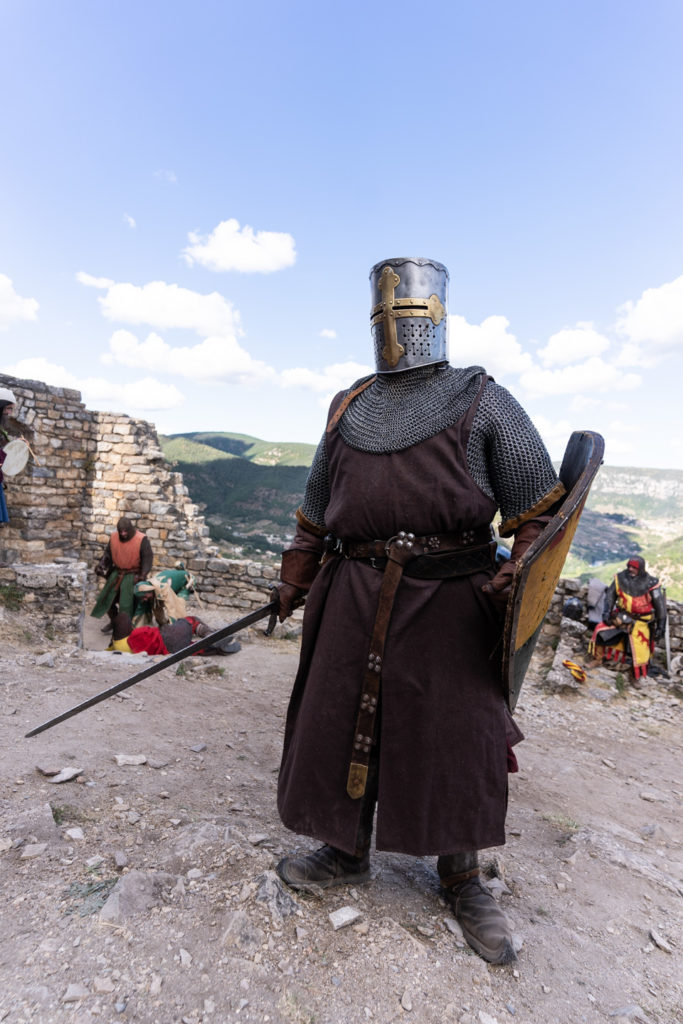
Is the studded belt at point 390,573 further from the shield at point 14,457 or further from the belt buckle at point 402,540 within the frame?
the shield at point 14,457

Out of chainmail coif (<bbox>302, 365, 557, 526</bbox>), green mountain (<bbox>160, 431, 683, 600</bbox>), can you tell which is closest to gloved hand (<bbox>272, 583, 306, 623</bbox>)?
chainmail coif (<bbox>302, 365, 557, 526</bbox>)

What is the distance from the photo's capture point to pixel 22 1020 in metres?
1.17

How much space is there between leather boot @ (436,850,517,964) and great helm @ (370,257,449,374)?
1.60 metres

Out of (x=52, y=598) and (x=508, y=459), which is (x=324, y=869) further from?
(x=52, y=598)

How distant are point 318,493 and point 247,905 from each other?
1.33m

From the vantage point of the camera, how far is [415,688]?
166cm

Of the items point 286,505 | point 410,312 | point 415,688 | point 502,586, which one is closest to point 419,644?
point 415,688

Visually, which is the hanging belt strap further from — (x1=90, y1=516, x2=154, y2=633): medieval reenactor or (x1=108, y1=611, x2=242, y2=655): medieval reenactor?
(x1=90, y1=516, x2=154, y2=633): medieval reenactor

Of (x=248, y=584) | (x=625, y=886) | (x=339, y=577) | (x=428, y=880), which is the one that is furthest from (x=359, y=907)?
(x=248, y=584)

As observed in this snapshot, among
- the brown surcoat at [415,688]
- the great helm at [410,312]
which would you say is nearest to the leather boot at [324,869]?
the brown surcoat at [415,688]

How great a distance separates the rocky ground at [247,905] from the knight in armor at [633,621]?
372cm

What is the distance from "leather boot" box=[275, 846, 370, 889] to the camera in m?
1.78

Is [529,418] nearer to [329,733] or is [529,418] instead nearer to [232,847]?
[329,733]

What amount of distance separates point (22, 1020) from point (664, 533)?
32.6m
